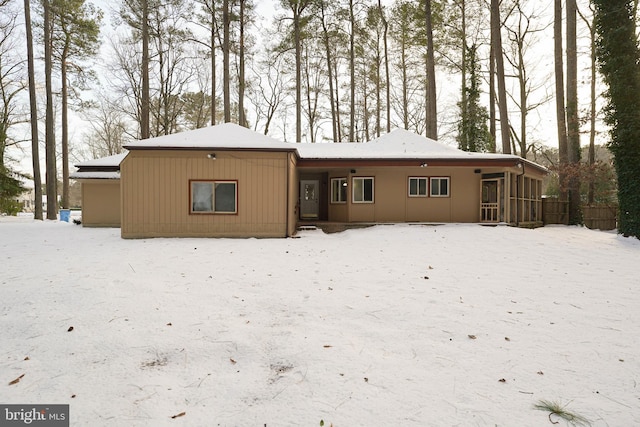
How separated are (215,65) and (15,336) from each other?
20.0 m

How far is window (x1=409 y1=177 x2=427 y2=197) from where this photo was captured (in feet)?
43.1

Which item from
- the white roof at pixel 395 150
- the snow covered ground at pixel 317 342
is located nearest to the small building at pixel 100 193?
the white roof at pixel 395 150

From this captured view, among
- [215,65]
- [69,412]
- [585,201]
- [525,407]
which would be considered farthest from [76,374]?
[585,201]

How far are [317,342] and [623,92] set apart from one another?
41.9 feet

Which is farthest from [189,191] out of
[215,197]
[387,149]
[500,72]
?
[500,72]

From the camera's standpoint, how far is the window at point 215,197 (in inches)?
405

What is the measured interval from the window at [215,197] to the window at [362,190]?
4.96 m

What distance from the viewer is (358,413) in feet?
7.61

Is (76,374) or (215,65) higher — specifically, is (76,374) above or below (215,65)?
below

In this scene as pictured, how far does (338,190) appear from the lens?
45.4 ft

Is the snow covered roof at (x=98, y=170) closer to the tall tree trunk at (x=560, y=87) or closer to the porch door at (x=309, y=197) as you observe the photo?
the porch door at (x=309, y=197)

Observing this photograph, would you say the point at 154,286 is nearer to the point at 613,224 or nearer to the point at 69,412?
the point at 69,412

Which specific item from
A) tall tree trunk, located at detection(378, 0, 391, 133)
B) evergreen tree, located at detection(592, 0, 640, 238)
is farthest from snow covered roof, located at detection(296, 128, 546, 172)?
tall tree trunk, located at detection(378, 0, 391, 133)

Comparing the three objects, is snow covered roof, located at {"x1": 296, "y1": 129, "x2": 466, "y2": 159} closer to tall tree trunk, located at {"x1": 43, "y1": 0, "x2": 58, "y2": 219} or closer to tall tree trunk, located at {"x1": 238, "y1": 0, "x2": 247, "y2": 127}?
tall tree trunk, located at {"x1": 238, "y1": 0, "x2": 247, "y2": 127}
